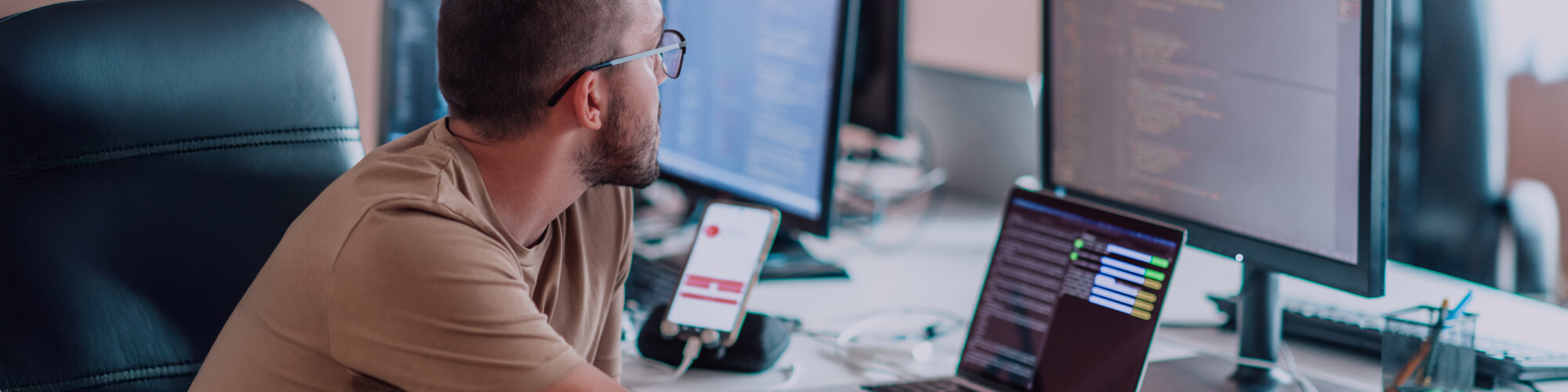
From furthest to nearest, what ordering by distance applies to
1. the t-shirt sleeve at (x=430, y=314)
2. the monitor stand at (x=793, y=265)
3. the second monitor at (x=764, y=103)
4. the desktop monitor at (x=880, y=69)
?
the desktop monitor at (x=880, y=69) → the monitor stand at (x=793, y=265) → the second monitor at (x=764, y=103) → the t-shirt sleeve at (x=430, y=314)

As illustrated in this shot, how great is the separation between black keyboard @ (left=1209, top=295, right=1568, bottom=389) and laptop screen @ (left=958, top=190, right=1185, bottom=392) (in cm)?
23

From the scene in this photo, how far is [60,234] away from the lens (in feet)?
2.91

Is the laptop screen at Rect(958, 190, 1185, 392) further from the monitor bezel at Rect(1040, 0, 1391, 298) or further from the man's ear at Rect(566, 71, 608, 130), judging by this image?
the man's ear at Rect(566, 71, 608, 130)

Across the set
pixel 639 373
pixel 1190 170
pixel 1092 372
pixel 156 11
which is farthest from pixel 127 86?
pixel 1190 170

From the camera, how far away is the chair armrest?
112 cm

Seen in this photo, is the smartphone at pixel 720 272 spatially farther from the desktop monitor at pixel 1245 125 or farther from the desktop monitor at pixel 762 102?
the desktop monitor at pixel 1245 125

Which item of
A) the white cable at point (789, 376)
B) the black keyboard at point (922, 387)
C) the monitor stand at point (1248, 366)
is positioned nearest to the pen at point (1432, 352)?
the monitor stand at point (1248, 366)

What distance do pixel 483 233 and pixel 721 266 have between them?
1.37 ft

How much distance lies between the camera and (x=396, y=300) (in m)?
0.78

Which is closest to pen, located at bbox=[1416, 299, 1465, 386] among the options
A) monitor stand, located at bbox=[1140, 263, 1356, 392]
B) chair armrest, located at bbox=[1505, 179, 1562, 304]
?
monitor stand, located at bbox=[1140, 263, 1356, 392]

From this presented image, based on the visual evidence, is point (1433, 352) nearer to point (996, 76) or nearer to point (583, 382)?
point (583, 382)

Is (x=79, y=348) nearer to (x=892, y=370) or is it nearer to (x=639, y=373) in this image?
(x=639, y=373)

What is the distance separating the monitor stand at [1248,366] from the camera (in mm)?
1082

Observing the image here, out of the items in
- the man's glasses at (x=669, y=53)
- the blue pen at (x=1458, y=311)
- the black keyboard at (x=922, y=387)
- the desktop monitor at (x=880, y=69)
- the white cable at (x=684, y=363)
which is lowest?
the white cable at (x=684, y=363)
